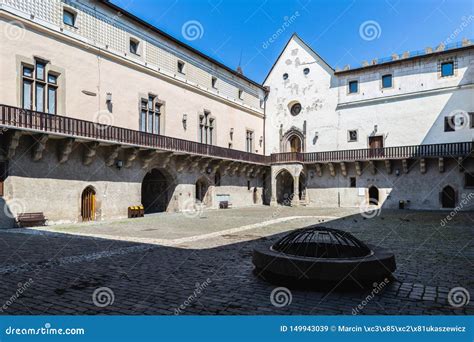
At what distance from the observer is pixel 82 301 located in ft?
16.4

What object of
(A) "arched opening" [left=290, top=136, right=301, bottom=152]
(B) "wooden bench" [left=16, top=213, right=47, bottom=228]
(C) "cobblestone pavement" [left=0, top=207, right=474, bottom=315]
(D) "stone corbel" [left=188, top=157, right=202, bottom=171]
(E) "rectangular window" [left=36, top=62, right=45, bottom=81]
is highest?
(E) "rectangular window" [left=36, top=62, right=45, bottom=81]

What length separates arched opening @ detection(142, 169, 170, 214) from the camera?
2398cm

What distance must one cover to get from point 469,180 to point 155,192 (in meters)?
21.8

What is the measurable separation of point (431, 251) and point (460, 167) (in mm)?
19172

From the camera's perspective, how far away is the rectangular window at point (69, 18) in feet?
57.8

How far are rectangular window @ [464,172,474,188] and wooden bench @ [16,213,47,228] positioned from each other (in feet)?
85.5

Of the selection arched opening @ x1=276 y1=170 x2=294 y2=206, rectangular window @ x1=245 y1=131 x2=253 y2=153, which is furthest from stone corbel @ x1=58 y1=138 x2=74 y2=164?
arched opening @ x1=276 y1=170 x2=294 y2=206

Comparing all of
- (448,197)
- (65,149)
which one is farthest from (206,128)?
(448,197)

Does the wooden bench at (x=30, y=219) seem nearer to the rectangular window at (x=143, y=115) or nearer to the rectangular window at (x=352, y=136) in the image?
the rectangular window at (x=143, y=115)

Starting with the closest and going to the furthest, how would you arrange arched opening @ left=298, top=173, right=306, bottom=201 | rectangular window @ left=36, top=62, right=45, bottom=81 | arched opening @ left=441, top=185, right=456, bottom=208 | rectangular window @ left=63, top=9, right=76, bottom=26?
1. rectangular window @ left=36, top=62, right=45, bottom=81
2. rectangular window @ left=63, top=9, right=76, bottom=26
3. arched opening @ left=441, top=185, right=456, bottom=208
4. arched opening @ left=298, top=173, right=306, bottom=201

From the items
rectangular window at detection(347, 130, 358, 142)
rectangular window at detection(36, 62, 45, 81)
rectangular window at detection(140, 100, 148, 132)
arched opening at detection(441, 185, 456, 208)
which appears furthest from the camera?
rectangular window at detection(347, 130, 358, 142)

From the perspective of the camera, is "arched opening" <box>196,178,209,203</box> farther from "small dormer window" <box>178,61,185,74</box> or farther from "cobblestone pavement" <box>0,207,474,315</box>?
"cobblestone pavement" <box>0,207,474,315</box>

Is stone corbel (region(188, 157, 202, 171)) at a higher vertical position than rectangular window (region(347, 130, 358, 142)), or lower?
lower

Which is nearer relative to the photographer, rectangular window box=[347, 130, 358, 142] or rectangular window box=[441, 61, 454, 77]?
rectangular window box=[441, 61, 454, 77]
